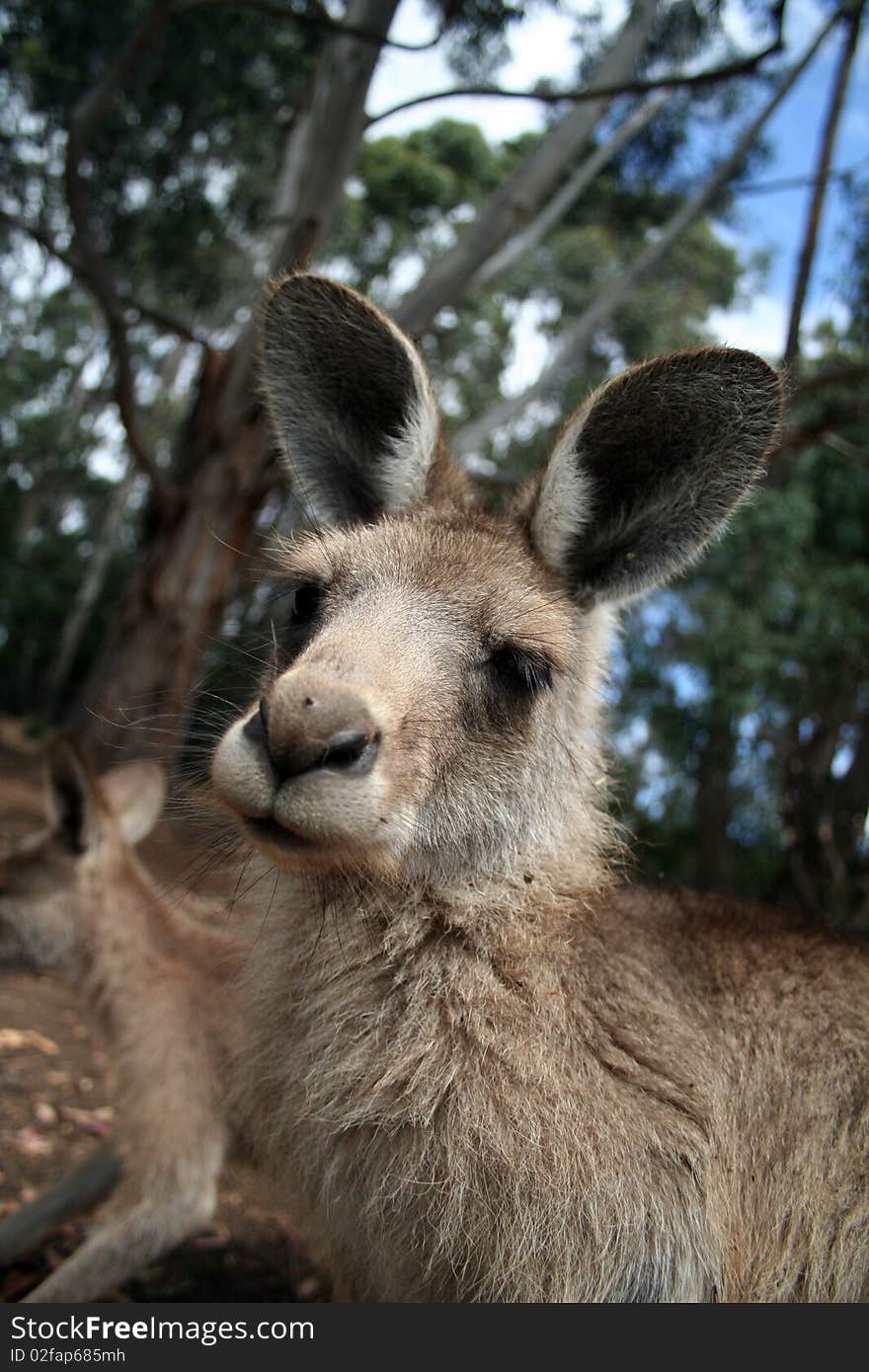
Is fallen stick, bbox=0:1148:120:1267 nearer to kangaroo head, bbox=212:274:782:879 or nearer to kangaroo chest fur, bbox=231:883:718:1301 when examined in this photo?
kangaroo chest fur, bbox=231:883:718:1301

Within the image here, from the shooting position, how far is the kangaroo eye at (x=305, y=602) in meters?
2.62

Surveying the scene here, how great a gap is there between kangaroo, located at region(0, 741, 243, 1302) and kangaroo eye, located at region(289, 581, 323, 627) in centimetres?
177

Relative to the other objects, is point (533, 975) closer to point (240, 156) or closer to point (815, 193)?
point (815, 193)

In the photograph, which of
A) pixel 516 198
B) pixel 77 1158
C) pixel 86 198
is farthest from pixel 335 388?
pixel 516 198

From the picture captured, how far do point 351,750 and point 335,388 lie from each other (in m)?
1.53

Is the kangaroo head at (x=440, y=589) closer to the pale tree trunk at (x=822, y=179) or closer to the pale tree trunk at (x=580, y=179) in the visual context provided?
the pale tree trunk at (x=822, y=179)

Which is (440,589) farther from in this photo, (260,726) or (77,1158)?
(77,1158)

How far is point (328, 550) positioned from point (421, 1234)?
1688 millimetres

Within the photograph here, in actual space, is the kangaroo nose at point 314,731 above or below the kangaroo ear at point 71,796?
above

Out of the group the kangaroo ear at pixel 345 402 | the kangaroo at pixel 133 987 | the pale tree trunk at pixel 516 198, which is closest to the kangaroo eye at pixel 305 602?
the kangaroo ear at pixel 345 402

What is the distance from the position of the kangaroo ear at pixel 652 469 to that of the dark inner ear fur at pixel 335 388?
558 millimetres

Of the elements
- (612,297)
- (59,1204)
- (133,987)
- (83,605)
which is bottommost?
(59,1204)

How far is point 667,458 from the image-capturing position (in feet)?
8.84

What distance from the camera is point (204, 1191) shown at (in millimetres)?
3934
